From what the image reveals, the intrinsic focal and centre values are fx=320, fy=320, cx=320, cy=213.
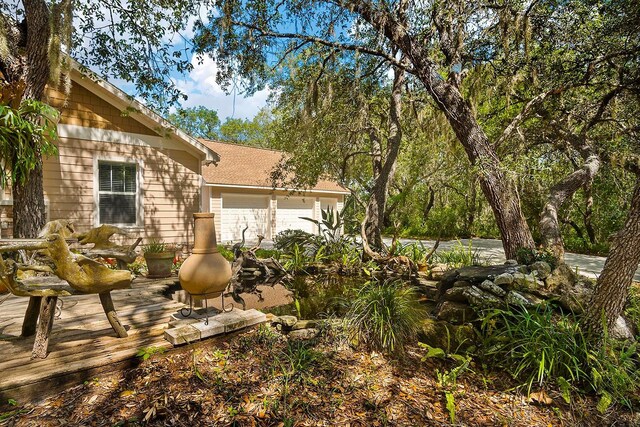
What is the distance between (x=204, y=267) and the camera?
3027mm

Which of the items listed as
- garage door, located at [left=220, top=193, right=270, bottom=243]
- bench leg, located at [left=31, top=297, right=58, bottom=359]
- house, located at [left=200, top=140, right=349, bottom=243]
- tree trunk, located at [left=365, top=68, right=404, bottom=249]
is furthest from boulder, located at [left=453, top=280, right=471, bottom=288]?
garage door, located at [left=220, top=193, right=270, bottom=243]

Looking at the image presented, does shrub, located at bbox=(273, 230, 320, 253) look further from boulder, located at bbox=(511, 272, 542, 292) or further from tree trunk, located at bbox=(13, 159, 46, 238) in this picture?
tree trunk, located at bbox=(13, 159, 46, 238)

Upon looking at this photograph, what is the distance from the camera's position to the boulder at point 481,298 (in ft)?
11.6

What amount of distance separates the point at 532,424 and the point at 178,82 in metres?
7.84

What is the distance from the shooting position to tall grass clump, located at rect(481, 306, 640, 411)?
2572 millimetres

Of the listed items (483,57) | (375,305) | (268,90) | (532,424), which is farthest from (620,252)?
(268,90)

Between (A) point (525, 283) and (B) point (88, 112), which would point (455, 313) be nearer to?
(A) point (525, 283)

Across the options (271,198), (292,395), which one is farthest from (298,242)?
(271,198)

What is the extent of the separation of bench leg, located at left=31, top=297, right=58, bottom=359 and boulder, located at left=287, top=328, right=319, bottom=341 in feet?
6.72

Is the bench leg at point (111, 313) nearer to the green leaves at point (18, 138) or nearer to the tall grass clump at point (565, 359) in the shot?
the green leaves at point (18, 138)

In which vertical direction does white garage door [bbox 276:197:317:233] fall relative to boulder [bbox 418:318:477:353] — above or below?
above

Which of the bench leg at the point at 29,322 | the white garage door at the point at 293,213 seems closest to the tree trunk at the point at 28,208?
the bench leg at the point at 29,322

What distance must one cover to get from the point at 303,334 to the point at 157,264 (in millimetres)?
3916

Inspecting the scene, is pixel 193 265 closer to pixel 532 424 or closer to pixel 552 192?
pixel 532 424
